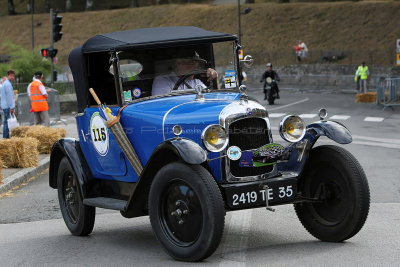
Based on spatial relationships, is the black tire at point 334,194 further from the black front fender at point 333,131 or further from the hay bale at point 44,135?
the hay bale at point 44,135

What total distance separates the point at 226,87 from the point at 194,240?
2.40m

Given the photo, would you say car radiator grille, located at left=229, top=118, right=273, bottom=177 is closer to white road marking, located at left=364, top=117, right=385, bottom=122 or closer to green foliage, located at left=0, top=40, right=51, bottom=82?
white road marking, located at left=364, top=117, right=385, bottom=122

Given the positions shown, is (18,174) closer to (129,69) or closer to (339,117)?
(129,69)

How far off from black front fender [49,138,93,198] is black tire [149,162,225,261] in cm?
181

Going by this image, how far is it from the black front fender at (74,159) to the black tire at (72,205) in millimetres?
92

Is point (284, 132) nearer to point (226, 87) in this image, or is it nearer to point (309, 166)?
point (309, 166)

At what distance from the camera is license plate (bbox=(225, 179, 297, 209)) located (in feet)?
23.4

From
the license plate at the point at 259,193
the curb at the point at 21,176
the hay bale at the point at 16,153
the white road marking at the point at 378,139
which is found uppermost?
the license plate at the point at 259,193

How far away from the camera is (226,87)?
29.3 feet

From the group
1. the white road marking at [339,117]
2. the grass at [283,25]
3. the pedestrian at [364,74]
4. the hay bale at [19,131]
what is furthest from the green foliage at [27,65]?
the grass at [283,25]

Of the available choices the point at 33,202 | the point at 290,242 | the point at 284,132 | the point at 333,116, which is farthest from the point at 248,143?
the point at 333,116

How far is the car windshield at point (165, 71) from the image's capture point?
862 centimetres

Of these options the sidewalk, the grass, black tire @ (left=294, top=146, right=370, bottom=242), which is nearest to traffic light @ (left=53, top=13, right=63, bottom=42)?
the sidewalk

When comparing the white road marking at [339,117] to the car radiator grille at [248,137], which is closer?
the car radiator grille at [248,137]
